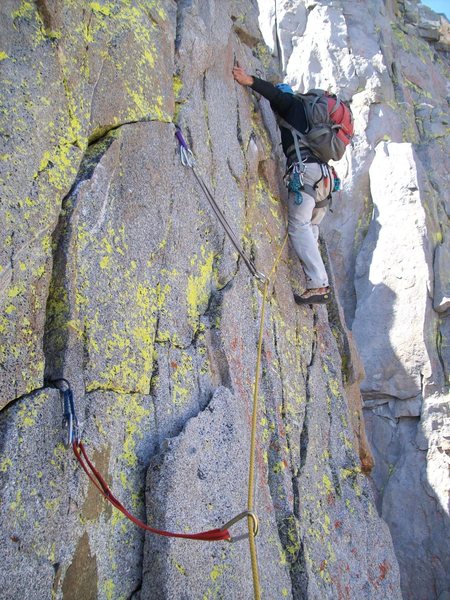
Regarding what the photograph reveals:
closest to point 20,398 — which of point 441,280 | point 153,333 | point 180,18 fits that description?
point 153,333

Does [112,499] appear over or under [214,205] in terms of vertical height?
under

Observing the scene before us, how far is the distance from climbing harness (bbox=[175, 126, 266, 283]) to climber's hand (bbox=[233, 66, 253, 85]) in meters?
2.44

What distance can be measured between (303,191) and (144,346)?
4.14 metres

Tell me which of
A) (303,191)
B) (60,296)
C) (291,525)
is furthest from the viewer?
(303,191)

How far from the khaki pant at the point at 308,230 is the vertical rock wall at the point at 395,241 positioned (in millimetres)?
6783

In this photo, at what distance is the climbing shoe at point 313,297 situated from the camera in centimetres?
871

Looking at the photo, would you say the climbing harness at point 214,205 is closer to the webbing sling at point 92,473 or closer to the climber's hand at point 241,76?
the climber's hand at point 241,76

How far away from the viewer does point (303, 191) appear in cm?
875

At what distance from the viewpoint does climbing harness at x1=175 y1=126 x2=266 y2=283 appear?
6.80 metres

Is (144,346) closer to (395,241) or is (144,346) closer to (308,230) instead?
(308,230)

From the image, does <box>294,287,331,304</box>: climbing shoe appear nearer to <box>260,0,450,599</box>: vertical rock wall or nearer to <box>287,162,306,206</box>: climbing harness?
<box>287,162,306,206</box>: climbing harness

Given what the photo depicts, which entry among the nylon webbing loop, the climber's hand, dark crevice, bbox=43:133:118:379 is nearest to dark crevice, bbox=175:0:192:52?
the climber's hand

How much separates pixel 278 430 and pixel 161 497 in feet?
7.58

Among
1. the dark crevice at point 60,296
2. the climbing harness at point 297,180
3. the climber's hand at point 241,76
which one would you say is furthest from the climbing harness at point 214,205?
the climber's hand at point 241,76
